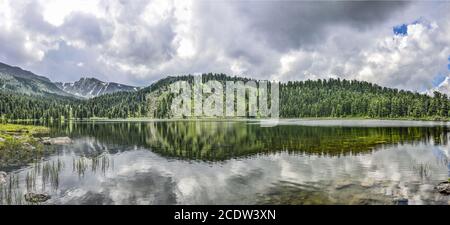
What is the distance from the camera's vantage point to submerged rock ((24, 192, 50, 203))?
25.4 meters

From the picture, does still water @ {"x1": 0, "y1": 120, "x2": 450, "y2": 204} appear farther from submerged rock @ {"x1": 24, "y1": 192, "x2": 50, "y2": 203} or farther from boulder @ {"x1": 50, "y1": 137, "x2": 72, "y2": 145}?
boulder @ {"x1": 50, "y1": 137, "x2": 72, "y2": 145}

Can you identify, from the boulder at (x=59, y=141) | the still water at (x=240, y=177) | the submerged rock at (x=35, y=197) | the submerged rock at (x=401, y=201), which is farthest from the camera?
the boulder at (x=59, y=141)

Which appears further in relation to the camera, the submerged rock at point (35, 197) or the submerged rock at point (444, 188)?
the submerged rock at point (444, 188)

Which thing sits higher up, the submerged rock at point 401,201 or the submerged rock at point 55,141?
the submerged rock at point 55,141

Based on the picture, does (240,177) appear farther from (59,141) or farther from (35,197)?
(59,141)

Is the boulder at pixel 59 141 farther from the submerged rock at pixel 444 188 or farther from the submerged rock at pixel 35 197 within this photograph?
the submerged rock at pixel 444 188

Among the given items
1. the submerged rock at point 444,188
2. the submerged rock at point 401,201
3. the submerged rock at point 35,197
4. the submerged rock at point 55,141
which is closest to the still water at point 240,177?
the submerged rock at point 401,201

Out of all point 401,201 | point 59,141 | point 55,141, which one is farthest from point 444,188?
point 59,141

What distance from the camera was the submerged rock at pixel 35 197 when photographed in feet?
83.2

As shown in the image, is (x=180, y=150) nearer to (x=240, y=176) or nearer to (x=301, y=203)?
(x=240, y=176)

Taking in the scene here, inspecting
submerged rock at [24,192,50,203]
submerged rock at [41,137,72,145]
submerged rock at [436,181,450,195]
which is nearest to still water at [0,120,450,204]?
submerged rock at [24,192,50,203]

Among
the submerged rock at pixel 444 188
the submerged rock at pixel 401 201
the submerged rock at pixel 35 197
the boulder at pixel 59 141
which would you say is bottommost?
the submerged rock at pixel 401 201

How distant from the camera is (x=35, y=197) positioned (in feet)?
85.0

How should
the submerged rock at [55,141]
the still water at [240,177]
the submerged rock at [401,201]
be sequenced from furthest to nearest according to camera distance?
the submerged rock at [55,141] → the still water at [240,177] → the submerged rock at [401,201]
